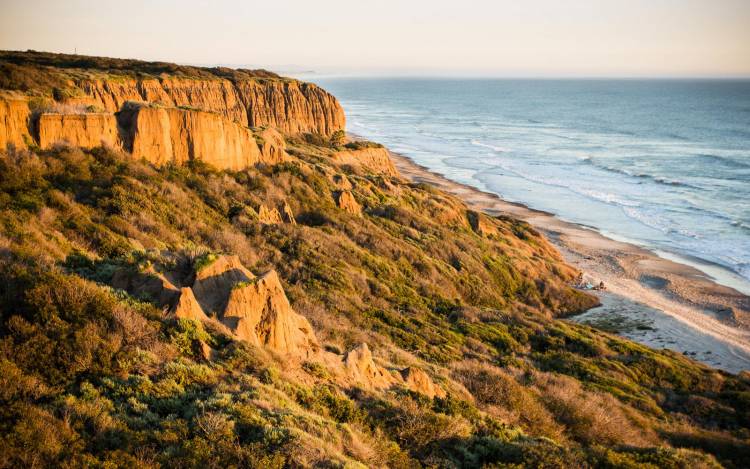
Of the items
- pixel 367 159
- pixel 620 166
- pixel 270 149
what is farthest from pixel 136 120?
pixel 620 166

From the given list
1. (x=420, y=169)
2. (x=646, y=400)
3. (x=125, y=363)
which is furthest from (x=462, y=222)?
(x=420, y=169)

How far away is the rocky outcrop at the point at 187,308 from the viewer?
949 centimetres

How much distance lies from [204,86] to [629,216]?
152ft

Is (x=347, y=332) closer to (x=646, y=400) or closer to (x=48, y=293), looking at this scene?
(x=48, y=293)

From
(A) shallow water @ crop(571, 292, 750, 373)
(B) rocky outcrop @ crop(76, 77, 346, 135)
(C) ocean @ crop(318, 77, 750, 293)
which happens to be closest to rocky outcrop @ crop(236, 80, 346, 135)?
(B) rocky outcrop @ crop(76, 77, 346, 135)

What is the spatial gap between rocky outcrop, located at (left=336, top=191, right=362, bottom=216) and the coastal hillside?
0.64 feet

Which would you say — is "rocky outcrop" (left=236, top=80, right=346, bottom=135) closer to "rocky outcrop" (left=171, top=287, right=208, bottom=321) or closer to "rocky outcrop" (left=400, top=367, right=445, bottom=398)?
"rocky outcrop" (left=400, top=367, right=445, bottom=398)

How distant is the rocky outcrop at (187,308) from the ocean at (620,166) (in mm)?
38767

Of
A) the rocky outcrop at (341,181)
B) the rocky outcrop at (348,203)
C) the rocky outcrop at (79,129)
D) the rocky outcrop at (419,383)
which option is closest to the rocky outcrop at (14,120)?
the rocky outcrop at (79,129)

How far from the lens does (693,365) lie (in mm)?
21641

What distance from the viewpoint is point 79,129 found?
2002 centimetres

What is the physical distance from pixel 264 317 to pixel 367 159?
39.8 meters

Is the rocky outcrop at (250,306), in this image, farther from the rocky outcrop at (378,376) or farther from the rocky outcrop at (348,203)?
the rocky outcrop at (348,203)

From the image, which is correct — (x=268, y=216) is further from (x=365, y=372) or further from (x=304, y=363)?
(x=304, y=363)
